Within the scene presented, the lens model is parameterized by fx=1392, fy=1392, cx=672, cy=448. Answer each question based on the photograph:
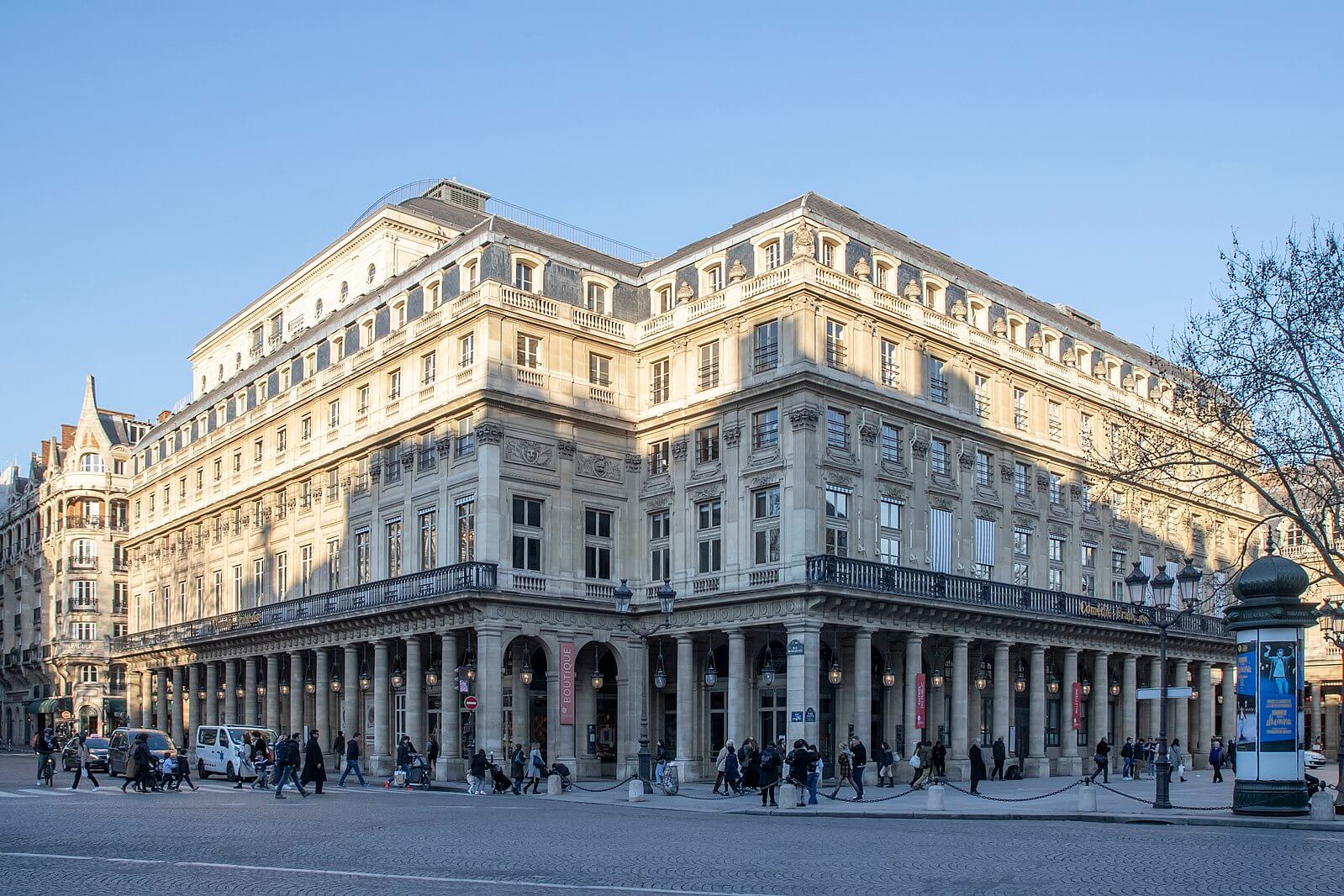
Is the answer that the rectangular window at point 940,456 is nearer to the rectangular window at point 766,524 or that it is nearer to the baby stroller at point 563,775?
the rectangular window at point 766,524

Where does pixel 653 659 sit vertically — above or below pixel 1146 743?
above

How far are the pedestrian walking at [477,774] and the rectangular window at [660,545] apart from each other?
37.6 feet

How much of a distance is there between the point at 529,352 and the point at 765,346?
8.65m

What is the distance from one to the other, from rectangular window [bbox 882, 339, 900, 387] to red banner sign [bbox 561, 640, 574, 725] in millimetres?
14396

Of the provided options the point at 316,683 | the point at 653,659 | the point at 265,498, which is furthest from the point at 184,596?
the point at 653,659

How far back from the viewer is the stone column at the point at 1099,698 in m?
55.7

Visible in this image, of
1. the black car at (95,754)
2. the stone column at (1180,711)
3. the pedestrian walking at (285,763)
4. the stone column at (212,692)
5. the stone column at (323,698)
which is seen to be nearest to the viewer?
A: the pedestrian walking at (285,763)

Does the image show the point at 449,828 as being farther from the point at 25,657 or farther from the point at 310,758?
the point at 25,657

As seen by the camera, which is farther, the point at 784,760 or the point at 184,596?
the point at 184,596

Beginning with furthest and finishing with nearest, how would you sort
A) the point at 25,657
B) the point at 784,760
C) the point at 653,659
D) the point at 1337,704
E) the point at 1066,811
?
the point at 25,657
the point at 1337,704
the point at 653,659
the point at 784,760
the point at 1066,811

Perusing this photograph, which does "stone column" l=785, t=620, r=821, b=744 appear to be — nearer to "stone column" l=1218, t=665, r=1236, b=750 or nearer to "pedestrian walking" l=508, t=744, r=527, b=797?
"pedestrian walking" l=508, t=744, r=527, b=797

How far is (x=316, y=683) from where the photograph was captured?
5931 cm

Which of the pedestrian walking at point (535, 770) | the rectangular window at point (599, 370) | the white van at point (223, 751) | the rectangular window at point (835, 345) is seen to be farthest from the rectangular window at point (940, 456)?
the white van at point (223, 751)

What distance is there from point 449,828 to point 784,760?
56.3ft
